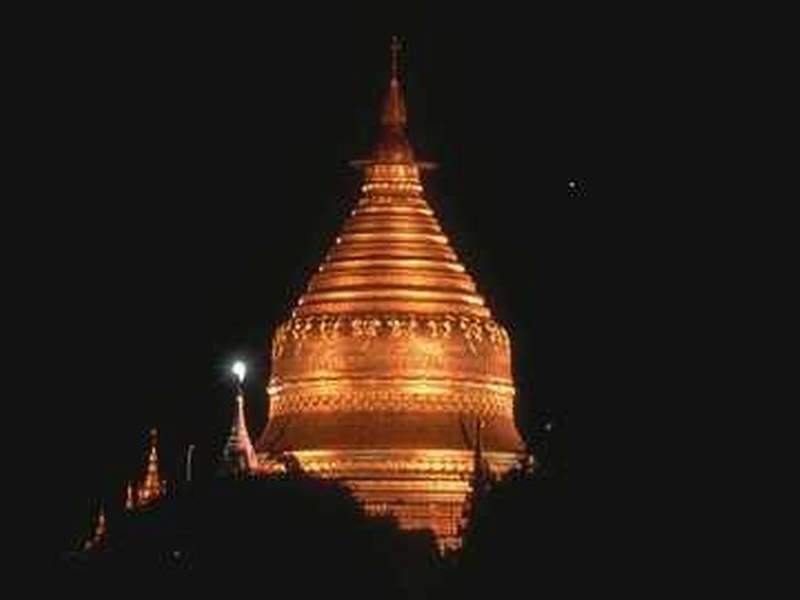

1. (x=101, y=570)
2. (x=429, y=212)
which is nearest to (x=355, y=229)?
(x=429, y=212)

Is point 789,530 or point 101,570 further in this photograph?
point 101,570

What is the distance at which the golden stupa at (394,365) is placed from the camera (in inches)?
3388

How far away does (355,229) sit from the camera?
8931 cm

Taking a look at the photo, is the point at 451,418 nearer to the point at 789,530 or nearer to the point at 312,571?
the point at 312,571

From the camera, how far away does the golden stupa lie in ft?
282

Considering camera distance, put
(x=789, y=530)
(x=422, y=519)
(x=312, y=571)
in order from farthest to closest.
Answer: (x=422, y=519) → (x=312, y=571) → (x=789, y=530)

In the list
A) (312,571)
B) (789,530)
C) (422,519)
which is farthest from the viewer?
(422,519)

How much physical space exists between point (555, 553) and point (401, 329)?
1286 inches

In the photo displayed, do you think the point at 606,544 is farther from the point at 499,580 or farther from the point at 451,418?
the point at 451,418

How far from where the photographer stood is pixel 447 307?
289 feet

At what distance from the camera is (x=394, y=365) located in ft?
286

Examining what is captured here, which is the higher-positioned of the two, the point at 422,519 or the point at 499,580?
the point at 422,519

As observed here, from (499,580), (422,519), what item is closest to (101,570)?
(499,580)

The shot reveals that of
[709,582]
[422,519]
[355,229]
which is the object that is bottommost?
[709,582]
